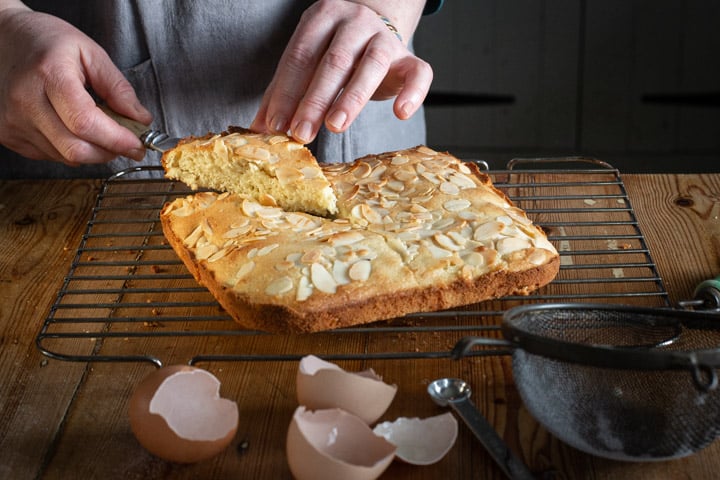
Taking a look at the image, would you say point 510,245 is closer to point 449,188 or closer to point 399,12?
point 449,188

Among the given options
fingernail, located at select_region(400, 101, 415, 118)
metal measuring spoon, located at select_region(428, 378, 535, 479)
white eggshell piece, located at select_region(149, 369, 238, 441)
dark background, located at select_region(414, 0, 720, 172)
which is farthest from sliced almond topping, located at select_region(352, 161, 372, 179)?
dark background, located at select_region(414, 0, 720, 172)

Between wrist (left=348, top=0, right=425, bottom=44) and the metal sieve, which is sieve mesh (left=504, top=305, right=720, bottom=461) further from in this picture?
wrist (left=348, top=0, right=425, bottom=44)

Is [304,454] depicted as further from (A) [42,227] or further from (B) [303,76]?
(A) [42,227]

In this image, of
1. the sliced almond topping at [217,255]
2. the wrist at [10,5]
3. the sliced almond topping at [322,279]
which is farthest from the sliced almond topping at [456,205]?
the wrist at [10,5]

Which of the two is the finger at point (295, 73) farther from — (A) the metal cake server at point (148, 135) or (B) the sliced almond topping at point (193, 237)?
(B) the sliced almond topping at point (193, 237)

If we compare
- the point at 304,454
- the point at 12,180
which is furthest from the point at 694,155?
the point at 304,454

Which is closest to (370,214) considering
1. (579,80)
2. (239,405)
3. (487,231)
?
(487,231)
